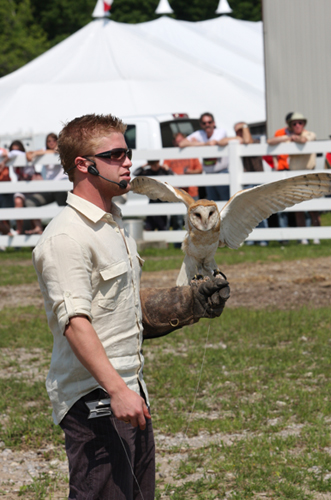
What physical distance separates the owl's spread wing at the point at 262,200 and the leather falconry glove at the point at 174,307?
1.14 m

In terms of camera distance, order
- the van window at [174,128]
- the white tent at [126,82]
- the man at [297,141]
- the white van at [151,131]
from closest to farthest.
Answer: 1. the man at [297,141]
2. the white van at [151,131]
3. the van window at [174,128]
4. the white tent at [126,82]

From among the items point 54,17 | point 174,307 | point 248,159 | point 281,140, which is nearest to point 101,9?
point 248,159

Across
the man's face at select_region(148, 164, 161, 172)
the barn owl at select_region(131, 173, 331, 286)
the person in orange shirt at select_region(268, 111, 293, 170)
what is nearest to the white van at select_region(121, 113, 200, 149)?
the man's face at select_region(148, 164, 161, 172)

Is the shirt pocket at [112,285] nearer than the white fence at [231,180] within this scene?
Yes

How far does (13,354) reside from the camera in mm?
6312

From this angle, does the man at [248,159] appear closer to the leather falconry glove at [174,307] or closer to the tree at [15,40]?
the leather falconry glove at [174,307]

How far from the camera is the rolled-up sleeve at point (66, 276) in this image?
2357 mm

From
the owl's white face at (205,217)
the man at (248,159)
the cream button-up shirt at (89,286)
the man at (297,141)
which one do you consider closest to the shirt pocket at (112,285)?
the cream button-up shirt at (89,286)

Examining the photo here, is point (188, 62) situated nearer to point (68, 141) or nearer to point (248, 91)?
point (248, 91)

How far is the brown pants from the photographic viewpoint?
8.25 feet

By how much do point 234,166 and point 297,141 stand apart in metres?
1.09

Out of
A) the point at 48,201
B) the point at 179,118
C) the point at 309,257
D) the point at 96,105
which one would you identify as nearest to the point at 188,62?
the point at 96,105

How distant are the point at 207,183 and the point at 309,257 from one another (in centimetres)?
218

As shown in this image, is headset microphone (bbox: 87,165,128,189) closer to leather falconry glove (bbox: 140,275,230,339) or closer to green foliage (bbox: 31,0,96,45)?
leather falconry glove (bbox: 140,275,230,339)
